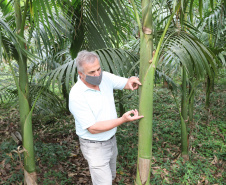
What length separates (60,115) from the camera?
16.6 feet

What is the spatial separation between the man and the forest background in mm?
234

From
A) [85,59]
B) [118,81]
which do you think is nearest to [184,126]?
[118,81]

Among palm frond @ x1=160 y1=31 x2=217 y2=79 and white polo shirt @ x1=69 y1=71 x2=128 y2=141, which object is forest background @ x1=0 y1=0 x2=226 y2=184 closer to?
palm frond @ x1=160 y1=31 x2=217 y2=79

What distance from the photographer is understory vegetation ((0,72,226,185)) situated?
289cm

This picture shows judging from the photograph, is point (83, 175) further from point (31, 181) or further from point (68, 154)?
point (31, 181)

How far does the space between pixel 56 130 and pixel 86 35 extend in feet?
7.44

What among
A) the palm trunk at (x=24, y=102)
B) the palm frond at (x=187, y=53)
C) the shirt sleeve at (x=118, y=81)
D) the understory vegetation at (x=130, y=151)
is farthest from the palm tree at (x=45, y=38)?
the palm frond at (x=187, y=53)

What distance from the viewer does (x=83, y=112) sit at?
1.70 meters

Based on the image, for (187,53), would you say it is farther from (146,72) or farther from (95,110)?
(95,110)

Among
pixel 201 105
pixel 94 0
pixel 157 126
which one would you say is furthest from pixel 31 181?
pixel 201 105

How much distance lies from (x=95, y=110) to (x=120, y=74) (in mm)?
645

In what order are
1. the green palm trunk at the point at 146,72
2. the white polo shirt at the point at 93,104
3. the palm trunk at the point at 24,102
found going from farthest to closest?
the palm trunk at the point at 24,102, the white polo shirt at the point at 93,104, the green palm trunk at the point at 146,72

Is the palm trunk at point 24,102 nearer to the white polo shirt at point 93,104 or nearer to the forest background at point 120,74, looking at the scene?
the forest background at point 120,74

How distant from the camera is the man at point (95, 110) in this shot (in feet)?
5.58
